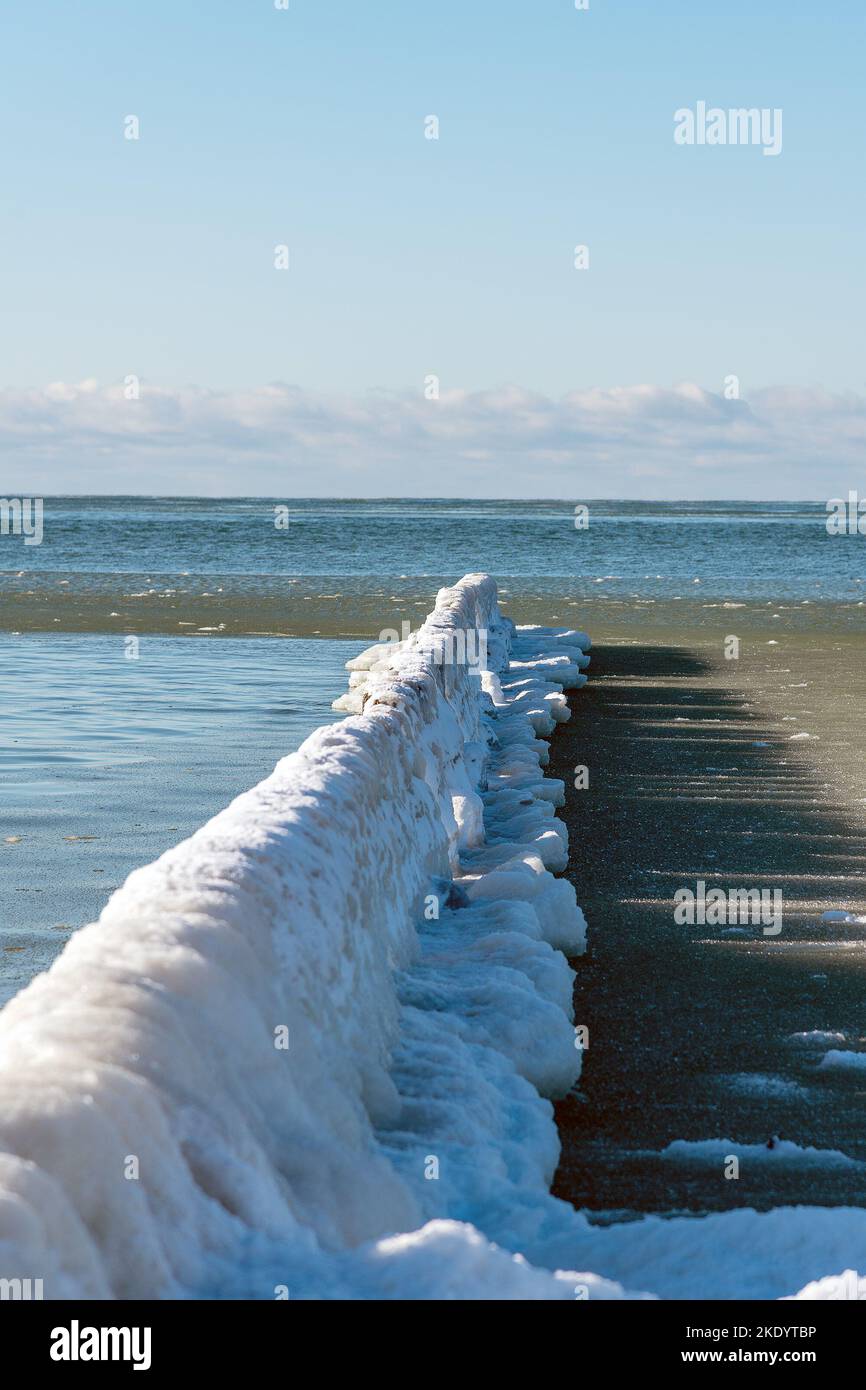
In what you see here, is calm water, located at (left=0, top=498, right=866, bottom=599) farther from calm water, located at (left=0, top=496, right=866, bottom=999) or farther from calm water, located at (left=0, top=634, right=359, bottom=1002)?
calm water, located at (left=0, top=634, right=359, bottom=1002)

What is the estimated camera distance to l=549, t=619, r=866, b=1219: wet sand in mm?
3398

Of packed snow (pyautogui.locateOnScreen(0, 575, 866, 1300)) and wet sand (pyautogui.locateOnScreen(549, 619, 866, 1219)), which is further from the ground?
packed snow (pyautogui.locateOnScreen(0, 575, 866, 1300))

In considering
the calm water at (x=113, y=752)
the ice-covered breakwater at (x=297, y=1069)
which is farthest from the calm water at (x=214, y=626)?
the ice-covered breakwater at (x=297, y=1069)

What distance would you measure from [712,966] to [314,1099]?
2.43m

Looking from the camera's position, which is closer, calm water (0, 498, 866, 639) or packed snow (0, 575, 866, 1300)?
packed snow (0, 575, 866, 1300)

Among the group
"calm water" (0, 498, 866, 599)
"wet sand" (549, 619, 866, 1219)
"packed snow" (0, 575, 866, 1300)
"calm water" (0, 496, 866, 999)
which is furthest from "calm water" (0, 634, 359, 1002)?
"calm water" (0, 498, 866, 599)

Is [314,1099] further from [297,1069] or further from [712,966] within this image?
[712,966]

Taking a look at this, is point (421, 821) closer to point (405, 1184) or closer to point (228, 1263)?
point (405, 1184)

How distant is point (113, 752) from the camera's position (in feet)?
28.6
